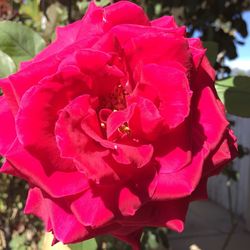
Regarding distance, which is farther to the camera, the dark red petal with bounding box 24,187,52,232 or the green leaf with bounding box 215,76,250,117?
the green leaf with bounding box 215,76,250,117

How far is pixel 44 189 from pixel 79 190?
39mm

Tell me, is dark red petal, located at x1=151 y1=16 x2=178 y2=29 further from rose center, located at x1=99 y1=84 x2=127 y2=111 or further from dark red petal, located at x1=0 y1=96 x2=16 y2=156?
dark red petal, located at x1=0 y1=96 x2=16 y2=156

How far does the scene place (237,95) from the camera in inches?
32.1

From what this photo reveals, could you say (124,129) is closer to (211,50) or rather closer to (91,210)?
(91,210)

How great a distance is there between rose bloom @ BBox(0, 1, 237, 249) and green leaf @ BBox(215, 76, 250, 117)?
297 mm

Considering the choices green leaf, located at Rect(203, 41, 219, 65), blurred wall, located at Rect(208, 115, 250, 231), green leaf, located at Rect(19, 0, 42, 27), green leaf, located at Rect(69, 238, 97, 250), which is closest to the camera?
green leaf, located at Rect(69, 238, 97, 250)

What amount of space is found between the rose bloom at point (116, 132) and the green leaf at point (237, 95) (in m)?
0.30

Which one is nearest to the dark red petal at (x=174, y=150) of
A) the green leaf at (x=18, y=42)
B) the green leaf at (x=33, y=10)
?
the green leaf at (x=18, y=42)

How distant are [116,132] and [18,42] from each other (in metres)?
0.43

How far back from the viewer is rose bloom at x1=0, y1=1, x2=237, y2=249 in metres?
0.48

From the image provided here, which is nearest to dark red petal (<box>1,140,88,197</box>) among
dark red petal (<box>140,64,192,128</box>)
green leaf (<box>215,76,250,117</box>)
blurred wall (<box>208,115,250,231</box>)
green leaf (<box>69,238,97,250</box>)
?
dark red petal (<box>140,64,192,128</box>)

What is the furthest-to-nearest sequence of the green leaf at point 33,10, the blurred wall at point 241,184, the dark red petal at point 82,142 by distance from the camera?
1. the blurred wall at point 241,184
2. the green leaf at point 33,10
3. the dark red petal at point 82,142

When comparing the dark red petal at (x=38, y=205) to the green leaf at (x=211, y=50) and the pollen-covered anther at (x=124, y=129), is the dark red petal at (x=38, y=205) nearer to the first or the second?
the pollen-covered anther at (x=124, y=129)

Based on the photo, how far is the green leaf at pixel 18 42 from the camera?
835 mm
